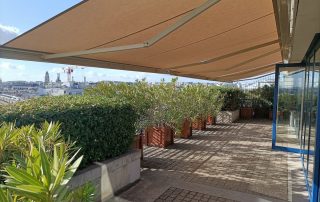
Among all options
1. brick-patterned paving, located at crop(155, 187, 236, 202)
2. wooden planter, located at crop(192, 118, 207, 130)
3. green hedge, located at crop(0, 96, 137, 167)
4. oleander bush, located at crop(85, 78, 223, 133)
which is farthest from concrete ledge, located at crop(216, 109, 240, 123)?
brick-patterned paving, located at crop(155, 187, 236, 202)

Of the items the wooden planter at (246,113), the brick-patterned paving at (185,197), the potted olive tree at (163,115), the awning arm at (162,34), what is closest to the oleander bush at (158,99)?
the potted olive tree at (163,115)

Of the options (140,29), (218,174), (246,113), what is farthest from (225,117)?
(140,29)

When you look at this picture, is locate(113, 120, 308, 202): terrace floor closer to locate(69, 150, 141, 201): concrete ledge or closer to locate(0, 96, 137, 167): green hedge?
locate(69, 150, 141, 201): concrete ledge

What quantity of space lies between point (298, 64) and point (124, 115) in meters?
6.98

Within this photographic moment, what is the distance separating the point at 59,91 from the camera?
772 centimetres

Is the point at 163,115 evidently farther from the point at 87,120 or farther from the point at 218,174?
the point at 87,120

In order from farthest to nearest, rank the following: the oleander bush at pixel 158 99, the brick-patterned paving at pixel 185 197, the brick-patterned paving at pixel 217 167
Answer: the oleander bush at pixel 158 99 < the brick-patterned paving at pixel 217 167 < the brick-patterned paving at pixel 185 197

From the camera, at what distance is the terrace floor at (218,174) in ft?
Answer: 19.3

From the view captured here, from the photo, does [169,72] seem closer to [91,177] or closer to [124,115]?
[124,115]

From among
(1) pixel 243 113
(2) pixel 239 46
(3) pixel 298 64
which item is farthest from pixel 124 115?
(1) pixel 243 113

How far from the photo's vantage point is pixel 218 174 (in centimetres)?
736

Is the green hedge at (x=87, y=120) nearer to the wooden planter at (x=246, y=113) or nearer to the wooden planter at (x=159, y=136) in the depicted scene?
the wooden planter at (x=159, y=136)

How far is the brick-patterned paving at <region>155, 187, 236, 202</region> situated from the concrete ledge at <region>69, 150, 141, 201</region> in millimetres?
898

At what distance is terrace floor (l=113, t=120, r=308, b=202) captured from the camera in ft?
19.3
